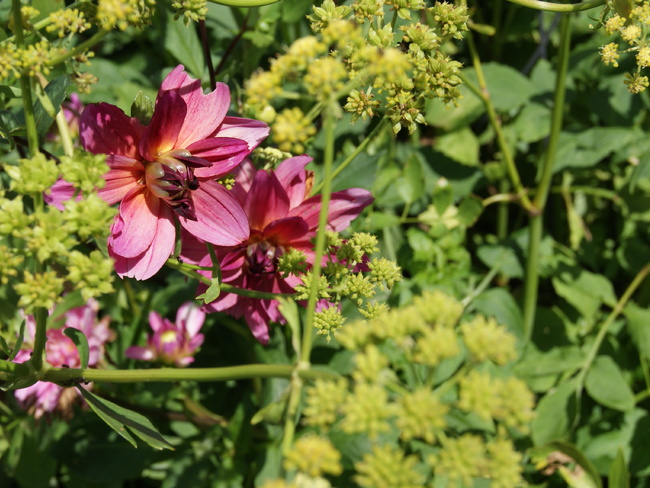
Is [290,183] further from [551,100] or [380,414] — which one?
[551,100]

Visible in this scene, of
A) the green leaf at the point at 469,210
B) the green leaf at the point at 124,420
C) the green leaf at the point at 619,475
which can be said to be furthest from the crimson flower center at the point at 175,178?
the green leaf at the point at 619,475

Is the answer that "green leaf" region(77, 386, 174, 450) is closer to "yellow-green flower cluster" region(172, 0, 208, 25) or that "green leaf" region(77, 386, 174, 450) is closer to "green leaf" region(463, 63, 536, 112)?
"yellow-green flower cluster" region(172, 0, 208, 25)

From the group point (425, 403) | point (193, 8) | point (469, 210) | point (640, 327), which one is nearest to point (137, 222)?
point (193, 8)

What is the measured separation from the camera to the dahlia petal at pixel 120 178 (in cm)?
112

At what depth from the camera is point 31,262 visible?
1.60 m

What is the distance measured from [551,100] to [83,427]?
1.59 metres

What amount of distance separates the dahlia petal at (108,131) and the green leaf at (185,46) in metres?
0.58

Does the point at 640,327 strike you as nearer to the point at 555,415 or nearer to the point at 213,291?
the point at 555,415

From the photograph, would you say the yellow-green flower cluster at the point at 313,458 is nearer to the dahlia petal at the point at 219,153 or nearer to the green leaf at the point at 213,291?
the green leaf at the point at 213,291

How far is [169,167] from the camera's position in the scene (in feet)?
3.75

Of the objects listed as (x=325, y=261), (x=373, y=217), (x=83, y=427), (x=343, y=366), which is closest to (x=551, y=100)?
(x=373, y=217)

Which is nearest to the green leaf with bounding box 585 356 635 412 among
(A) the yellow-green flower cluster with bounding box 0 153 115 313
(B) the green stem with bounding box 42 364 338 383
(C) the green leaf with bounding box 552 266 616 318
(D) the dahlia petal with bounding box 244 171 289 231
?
(C) the green leaf with bounding box 552 266 616 318

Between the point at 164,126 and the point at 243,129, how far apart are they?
14 cm

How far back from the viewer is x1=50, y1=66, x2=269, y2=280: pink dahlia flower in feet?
3.67
